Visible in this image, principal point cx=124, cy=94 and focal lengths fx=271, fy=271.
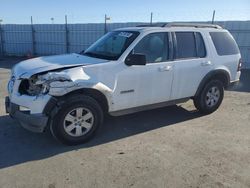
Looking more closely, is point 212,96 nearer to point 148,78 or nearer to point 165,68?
point 165,68

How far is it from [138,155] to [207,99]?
2.66 meters

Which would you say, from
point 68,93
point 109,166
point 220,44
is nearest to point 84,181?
point 109,166

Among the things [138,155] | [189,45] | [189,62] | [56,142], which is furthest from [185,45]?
[56,142]

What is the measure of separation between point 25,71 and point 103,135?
5.64 feet

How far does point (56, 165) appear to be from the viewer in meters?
3.79

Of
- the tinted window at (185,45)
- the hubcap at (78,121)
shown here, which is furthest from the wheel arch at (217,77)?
the hubcap at (78,121)

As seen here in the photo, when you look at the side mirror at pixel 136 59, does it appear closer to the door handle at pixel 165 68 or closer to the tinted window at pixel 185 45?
the door handle at pixel 165 68

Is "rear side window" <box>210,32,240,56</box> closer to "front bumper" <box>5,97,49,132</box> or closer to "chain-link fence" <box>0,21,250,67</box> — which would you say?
"front bumper" <box>5,97,49,132</box>

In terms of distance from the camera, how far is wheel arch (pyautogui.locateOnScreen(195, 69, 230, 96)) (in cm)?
579

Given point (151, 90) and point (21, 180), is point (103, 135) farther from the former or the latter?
point (21, 180)

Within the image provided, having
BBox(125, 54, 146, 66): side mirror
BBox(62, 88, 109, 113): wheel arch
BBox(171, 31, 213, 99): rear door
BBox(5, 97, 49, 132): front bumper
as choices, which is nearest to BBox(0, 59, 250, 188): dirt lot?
BBox(5, 97, 49, 132): front bumper

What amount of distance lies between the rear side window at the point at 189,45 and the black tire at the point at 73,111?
6.58 feet

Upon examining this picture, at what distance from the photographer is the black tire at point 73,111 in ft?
13.6

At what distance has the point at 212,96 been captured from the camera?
242 inches
